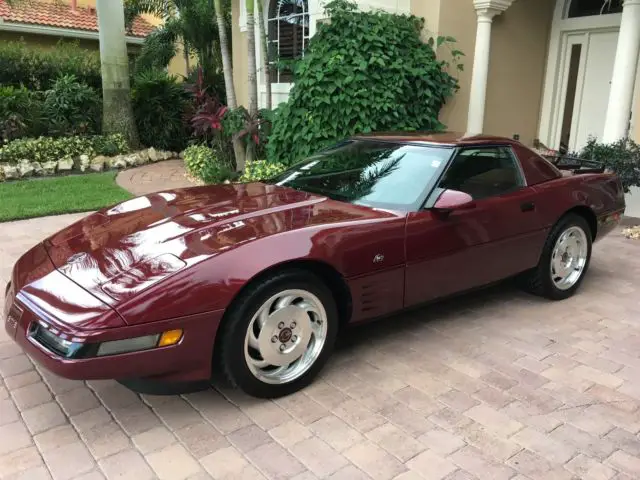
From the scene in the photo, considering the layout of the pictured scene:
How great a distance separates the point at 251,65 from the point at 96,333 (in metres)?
7.15

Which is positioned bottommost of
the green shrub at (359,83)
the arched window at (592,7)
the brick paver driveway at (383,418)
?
the brick paver driveway at (383,418)

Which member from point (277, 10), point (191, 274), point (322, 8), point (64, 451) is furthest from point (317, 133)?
point (64, 451)

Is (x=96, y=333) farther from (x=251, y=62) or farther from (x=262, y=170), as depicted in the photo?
(x=251, y=62)

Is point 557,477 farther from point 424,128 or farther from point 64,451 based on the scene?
point 424,128

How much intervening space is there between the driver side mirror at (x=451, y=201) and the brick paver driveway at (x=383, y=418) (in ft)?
3.15

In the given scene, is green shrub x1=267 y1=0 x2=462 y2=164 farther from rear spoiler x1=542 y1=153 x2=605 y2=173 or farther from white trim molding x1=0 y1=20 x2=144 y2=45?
white trim molding x1=0 y1=20 x2=144 y2=45

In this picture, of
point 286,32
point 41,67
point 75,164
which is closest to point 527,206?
point 286,32

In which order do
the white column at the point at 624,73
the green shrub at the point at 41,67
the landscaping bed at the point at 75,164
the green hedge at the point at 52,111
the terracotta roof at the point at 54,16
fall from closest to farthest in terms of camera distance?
the white column at the point at 624,73
the landscaping bed at the point at 75,164
the green hedge at the point at 52,111
the green shrub at the point at 41,67
the terracotta roof at the point at 54,16

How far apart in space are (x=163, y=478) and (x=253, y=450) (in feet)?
1.40

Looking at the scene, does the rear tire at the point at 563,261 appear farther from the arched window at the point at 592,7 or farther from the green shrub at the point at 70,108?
the green shrub at the point at 70,108

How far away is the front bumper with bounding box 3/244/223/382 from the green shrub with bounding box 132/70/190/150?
33.5 feet

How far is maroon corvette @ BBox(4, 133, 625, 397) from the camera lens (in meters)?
2.60

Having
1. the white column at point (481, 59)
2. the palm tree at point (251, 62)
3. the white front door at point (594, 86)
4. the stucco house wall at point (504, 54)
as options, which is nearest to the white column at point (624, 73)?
the stucco house wall at point (504, 54)

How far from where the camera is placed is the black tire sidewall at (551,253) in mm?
4465
